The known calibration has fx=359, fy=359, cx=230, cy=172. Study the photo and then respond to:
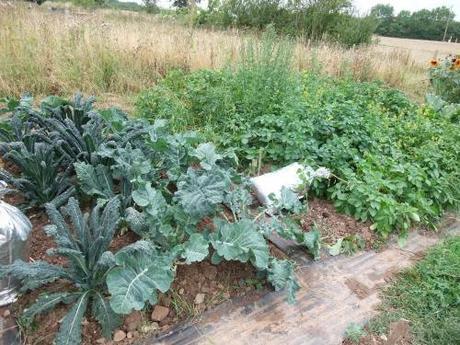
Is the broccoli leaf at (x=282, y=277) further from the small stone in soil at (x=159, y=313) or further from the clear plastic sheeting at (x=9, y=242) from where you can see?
the clear plastic sheeting at (x=9, y=242)

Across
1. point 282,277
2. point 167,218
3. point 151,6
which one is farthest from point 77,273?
point 151,6

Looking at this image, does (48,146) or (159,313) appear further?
(48,146)

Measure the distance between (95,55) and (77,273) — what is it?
434cm

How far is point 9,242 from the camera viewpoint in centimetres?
182

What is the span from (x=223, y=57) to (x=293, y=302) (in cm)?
500

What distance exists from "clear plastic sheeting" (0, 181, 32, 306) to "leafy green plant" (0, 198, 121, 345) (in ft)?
0.22

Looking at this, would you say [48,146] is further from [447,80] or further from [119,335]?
[447,80]

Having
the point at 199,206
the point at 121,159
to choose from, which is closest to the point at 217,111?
the point at 121,159

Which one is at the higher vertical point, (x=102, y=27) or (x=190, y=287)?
(x=102, y=27)

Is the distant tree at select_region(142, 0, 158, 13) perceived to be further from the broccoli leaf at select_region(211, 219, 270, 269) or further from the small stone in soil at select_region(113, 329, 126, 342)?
the small stone in soil at select_region(113, 329, 126, 342)

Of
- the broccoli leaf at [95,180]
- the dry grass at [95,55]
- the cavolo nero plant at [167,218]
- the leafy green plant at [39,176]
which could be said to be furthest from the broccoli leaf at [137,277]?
the dry grass at [95,55]

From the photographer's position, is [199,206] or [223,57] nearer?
[199,206]

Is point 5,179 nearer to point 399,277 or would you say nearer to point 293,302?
point 293,302

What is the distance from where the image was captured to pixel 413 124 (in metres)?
4.04
